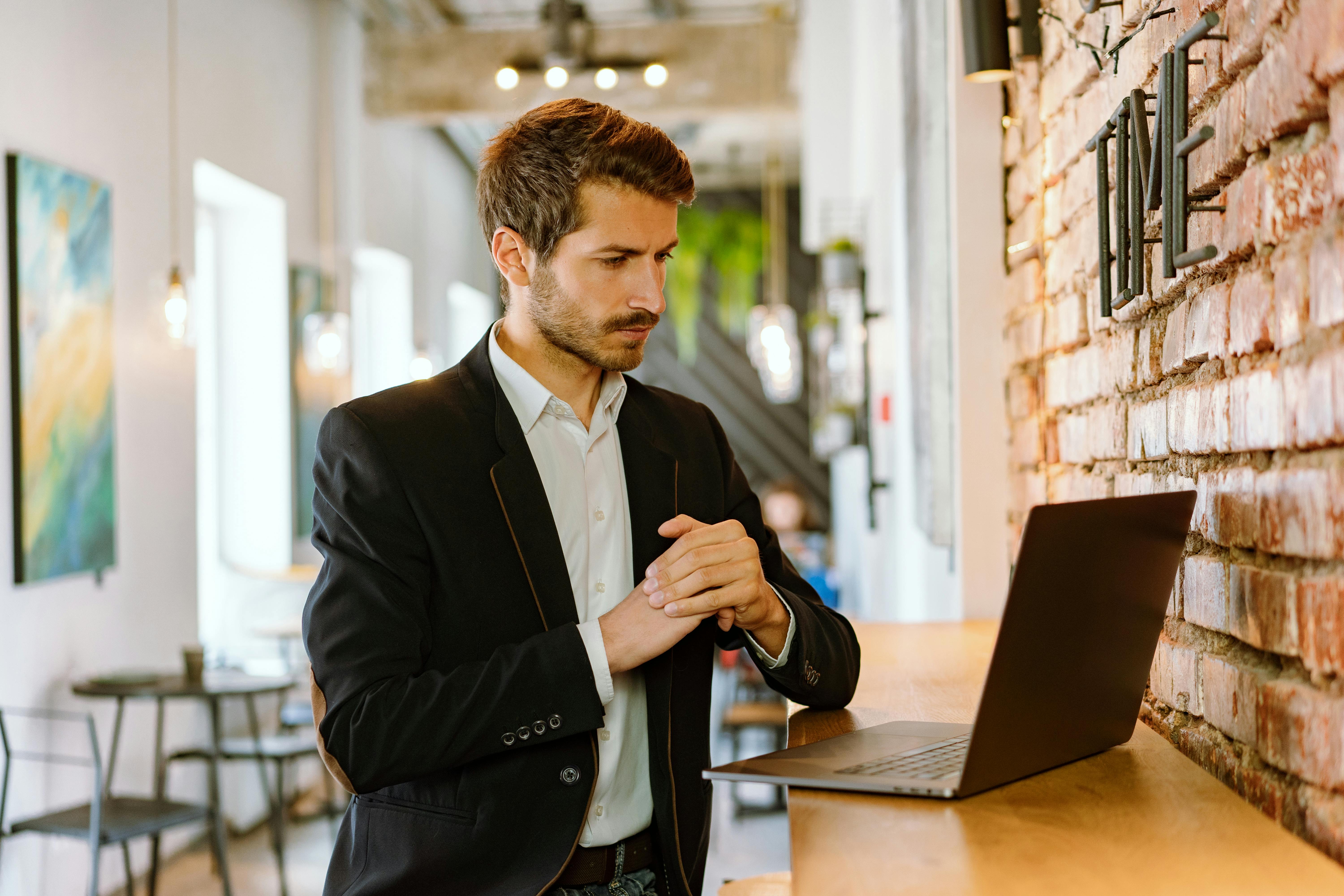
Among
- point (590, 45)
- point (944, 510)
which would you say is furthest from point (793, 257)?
point (944, 510)

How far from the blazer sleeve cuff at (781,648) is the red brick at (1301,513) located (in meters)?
0.52

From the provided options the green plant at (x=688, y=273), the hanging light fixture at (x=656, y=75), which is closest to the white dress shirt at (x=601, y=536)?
the hanging light fixture at (x=656, y=75)

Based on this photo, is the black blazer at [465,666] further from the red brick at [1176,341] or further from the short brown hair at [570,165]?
the red brick at [1176,341]

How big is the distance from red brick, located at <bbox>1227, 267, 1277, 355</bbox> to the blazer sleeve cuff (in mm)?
548

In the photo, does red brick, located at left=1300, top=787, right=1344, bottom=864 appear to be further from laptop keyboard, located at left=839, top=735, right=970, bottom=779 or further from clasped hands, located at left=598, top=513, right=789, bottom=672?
clasped hands, located at left=598, top=513, right=789, bottom=672

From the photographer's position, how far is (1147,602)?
114 cm

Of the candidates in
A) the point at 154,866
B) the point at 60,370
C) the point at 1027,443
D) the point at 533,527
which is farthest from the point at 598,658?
the point at 60,370

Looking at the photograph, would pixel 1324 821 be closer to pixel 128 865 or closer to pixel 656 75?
pixel 128 865

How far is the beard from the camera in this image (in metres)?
1.36

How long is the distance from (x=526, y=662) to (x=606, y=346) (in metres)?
0.38

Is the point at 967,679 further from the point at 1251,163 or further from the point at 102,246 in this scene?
the point at 102,246

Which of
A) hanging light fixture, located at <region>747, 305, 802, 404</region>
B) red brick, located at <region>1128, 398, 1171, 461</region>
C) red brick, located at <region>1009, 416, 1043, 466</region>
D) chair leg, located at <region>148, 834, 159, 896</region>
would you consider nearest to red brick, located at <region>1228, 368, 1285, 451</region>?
red brick, located at <region>1128, 398, 1171, 461</region>

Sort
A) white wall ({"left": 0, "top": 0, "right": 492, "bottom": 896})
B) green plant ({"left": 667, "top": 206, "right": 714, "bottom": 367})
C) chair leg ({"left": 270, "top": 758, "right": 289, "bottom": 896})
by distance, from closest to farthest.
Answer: white wall ({"left": 0, "top": 0, "right": 492, "bottom": 896}), chair leg ({"left": 270, "top": 758, "right": 289, "bottom": 896}), green plant ({"left": 667, "top": 206, "right": 714, "bottom": 367})

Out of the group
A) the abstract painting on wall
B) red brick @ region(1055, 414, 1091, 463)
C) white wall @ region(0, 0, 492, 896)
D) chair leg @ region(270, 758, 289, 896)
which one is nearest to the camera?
red brick @ region(1055, 414, 1091, 463)
